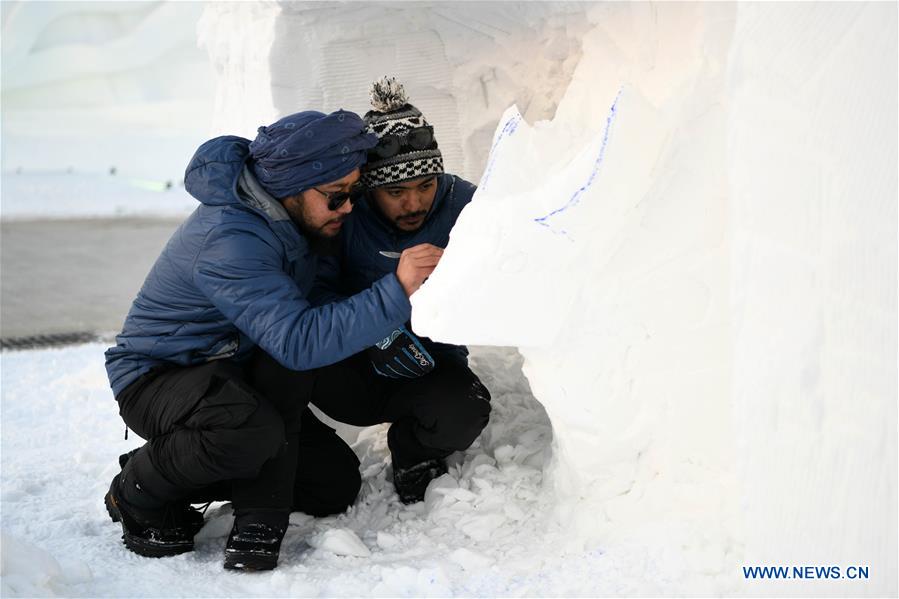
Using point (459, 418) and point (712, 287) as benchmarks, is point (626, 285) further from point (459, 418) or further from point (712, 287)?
point (459, 418)

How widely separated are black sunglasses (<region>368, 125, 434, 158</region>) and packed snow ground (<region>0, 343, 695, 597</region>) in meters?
0.88

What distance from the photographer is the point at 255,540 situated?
2.33 meters

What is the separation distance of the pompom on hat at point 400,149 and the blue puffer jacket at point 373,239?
13cm

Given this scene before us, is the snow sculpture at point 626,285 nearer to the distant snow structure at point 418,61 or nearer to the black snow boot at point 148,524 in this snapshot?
the distant snow structure at point 418,61

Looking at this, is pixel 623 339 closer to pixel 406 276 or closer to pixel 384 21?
pixel 406 276

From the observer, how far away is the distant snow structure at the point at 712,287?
169 cm

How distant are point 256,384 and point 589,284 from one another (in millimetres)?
966

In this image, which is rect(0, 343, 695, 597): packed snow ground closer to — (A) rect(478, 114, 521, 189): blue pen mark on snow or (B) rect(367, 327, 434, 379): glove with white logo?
(B) rect(367, 327, 434, 379): glove with white logo

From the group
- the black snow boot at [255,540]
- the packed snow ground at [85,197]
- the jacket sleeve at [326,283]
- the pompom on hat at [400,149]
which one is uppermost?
the pompom on hat at [400,149]

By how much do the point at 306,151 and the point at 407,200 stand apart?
1.24 feet

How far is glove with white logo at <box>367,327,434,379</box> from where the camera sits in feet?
8.46

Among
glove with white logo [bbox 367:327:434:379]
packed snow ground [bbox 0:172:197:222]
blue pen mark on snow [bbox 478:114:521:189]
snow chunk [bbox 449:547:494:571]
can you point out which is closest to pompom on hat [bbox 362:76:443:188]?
glove with white logo [bbox 367:327:434:379]

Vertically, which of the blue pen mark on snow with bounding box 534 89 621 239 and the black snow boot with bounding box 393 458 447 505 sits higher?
the blue pen mark on snow with bounding box 534 89 621 239

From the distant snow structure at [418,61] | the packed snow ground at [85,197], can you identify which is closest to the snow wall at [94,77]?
the packed snow ground at [85,197]
